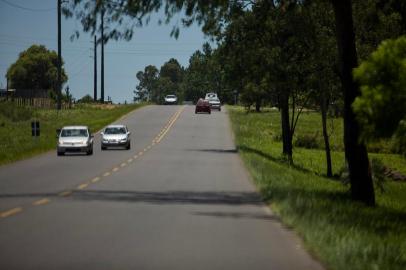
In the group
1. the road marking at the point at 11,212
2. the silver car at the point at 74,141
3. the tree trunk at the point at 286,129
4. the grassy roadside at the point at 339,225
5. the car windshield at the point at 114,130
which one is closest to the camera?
the grassy roadside at the point at 339,225

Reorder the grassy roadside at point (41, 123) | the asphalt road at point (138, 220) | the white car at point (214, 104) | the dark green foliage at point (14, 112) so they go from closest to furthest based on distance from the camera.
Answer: the asphalt road at point (138, 220)
the grassy roadside at point (41, 123)
the dark green foliage at point (14, 112)
the white car at point (214, 104)

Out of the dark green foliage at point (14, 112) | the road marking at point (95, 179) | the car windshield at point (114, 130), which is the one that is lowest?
the road marking at point (95, 179)

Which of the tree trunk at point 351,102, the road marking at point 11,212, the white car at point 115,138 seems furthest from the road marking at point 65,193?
the white car at point 115,138

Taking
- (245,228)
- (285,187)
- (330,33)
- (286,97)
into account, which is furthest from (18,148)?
(245,228)

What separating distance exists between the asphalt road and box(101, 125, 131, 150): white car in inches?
605

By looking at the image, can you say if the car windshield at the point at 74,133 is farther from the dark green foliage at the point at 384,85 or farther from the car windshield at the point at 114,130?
the dark green foliage at the point at 384,85

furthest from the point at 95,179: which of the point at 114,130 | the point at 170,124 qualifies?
the point at 170,124

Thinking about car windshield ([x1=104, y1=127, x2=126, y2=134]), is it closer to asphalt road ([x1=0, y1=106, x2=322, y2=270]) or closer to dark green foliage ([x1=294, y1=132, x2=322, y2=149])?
asphalt road ([x1=0, y1=106, x2=322, y2=270])

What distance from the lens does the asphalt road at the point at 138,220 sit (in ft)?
35.2

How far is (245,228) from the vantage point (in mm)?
14438

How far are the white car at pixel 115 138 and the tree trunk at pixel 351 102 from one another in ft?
101

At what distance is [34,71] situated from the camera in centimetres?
16062

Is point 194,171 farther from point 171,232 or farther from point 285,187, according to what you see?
point 171,232

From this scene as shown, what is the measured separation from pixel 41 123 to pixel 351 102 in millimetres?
58770
